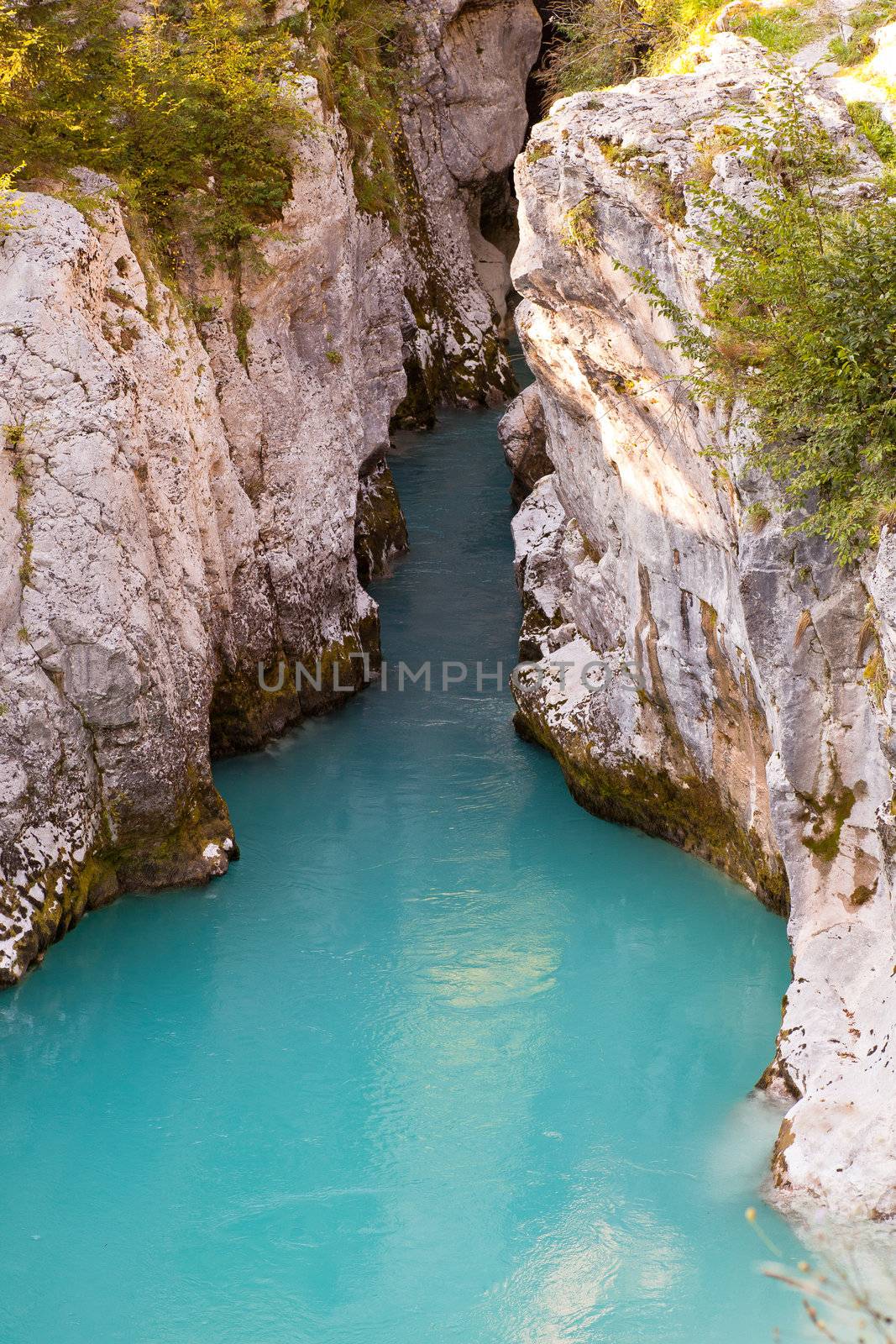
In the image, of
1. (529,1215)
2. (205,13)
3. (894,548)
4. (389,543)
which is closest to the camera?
(894,548)

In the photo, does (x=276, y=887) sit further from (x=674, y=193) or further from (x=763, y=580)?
(x=674, y=193)

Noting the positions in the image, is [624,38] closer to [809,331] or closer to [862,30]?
[862,30]

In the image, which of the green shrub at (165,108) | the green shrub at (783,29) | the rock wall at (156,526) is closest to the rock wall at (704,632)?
the green shrub at (783,29)

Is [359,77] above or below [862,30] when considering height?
above

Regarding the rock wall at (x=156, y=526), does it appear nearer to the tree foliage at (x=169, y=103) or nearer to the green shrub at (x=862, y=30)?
the tree foliage at (x=169, y=103)

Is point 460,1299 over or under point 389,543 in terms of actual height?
under

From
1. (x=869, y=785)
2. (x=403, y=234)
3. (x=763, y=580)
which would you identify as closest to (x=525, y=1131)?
(x=869, y=785)

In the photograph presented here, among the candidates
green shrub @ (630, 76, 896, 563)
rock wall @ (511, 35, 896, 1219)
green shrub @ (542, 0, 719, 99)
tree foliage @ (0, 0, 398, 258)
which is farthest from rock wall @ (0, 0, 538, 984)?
green shrub @ (630, 76, 896, 563)

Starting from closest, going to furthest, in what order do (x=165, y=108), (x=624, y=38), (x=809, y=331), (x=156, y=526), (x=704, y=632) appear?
(x=809, y=331), (x=704, y=632), (x=156, y=526), (x=165, y=108), (x=624, y=38)

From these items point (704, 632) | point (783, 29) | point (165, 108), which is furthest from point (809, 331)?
point (165, 108)
